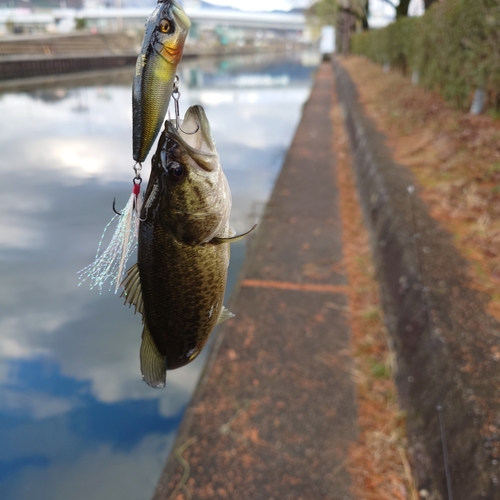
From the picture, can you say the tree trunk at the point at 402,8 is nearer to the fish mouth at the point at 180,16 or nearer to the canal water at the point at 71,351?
the canal water at the point at 71,351

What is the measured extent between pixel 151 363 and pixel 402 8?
60.6 ft

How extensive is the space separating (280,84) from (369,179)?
25.2 metres

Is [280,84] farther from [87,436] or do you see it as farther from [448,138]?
[87,436]

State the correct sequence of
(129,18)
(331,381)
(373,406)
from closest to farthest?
(373,406) < (331,381) < (129,18)

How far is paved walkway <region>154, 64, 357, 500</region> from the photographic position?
8.61 feet

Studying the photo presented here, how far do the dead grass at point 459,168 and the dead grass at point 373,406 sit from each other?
958 millimetres

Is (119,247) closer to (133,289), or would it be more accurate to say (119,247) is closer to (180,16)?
(133,289)

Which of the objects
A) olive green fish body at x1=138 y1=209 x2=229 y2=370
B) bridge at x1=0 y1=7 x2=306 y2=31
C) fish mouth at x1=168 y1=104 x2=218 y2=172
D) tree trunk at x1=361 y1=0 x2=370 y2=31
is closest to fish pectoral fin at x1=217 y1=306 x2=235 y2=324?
olive green fish body at x1=138 y1=209 x2=229 y2=370

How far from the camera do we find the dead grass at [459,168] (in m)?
3.61

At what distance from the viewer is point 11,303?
4664mm

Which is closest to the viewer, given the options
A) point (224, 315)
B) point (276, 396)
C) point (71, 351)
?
point (224, 315)

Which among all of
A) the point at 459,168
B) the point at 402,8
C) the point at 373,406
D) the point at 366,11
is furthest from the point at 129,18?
the point at 373,406

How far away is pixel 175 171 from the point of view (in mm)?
1089

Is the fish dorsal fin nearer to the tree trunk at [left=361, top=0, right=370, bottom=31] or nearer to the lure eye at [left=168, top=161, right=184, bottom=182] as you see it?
the lure eye at [left=168, top=161, right=184, bottom=182]
